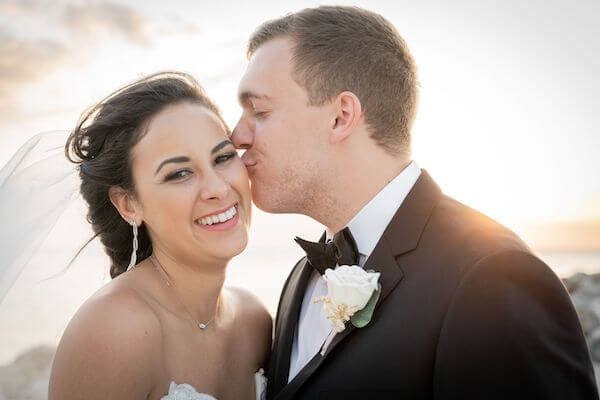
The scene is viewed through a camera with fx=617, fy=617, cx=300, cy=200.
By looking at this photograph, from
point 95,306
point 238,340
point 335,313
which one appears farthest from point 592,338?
point 95,306

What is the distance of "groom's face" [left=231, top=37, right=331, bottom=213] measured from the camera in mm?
3766

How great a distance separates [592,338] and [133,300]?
721 cm

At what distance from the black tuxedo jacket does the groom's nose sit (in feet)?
3.89

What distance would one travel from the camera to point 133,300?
352cm

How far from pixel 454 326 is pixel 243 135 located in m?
1.94

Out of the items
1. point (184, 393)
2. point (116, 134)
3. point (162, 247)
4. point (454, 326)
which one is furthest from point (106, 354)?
point (454, 326)

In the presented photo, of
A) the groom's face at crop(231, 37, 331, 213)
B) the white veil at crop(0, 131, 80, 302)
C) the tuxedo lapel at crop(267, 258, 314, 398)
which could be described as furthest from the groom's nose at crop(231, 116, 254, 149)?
the white veil at crop(0, 131, 80, 302)

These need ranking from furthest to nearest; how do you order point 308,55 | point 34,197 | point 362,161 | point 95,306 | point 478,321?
point 34,197, point 308,55, point 362,161, point 95,306, point 478,321

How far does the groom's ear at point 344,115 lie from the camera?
3.71 metres

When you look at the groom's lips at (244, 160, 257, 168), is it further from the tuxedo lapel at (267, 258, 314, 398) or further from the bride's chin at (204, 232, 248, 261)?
the tuxedo lapel at (267, 258, 314, 398)

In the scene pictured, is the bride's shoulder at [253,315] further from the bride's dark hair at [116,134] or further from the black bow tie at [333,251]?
the black bow tie at [333,251]

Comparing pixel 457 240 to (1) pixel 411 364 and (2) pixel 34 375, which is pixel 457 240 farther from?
(2) pixel 34 375

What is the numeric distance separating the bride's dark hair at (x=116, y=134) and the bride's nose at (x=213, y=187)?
0.48m

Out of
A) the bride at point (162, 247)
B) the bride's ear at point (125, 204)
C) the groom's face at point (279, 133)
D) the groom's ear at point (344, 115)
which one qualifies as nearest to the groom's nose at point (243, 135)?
the groom's face at point (279, 133)
